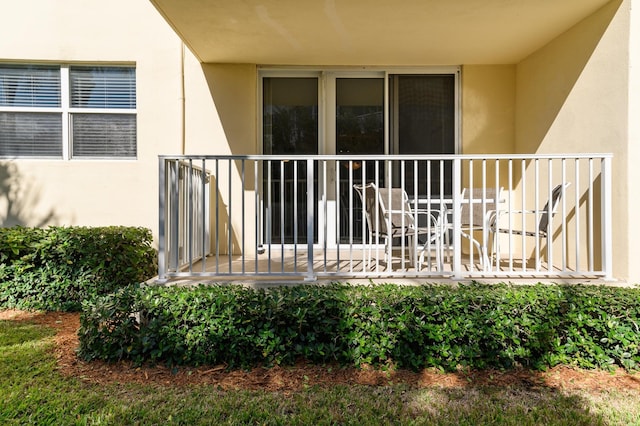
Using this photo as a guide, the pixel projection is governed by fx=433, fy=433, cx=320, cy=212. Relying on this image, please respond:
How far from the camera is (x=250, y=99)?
18.4ft

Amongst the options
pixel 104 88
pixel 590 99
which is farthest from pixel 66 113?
pixel 590 99

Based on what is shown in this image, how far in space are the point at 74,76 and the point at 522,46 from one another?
18.1 ft

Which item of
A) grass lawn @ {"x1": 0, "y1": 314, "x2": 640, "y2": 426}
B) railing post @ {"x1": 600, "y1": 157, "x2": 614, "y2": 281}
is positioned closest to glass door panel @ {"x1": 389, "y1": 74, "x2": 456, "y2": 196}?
railing post @ {"x1": 600, "y1": 157, "x2": 614, "y2": 281}

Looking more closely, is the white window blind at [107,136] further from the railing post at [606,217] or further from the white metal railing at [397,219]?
the railing post at [606,217]

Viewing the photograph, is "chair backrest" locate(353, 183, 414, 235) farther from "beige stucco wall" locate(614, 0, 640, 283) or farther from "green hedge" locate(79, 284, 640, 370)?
"beige stucco wall" locate(614, 0, 640, 283)

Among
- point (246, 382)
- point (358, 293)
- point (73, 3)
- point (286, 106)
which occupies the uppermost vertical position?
point (73, 3)

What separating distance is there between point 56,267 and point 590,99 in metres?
5.53

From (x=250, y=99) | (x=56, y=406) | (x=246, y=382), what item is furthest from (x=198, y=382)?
(x=250, y=99)

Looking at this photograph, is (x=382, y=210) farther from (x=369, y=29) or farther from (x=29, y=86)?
(x=29, y=86)

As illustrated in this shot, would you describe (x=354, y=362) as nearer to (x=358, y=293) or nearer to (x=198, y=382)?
(x=358, y=293)

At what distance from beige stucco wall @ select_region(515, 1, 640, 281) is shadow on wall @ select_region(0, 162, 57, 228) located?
6073mm

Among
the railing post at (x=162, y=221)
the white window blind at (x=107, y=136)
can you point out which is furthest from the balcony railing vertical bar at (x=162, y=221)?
the white window blind at (x=107, y=136)

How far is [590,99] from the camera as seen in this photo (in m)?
4.11

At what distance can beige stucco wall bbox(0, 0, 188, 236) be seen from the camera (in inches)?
213
